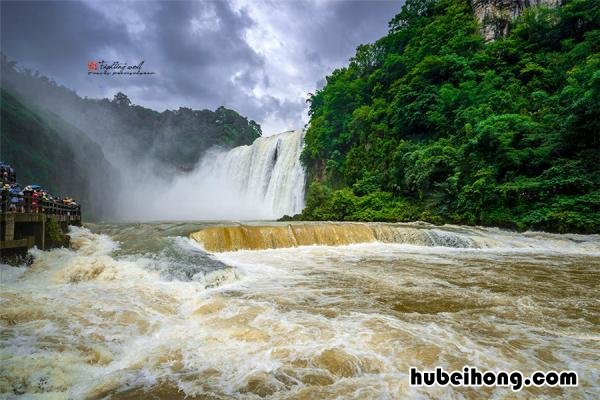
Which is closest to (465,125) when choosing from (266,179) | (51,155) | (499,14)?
(499,14)

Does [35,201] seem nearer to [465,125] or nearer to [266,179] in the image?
[465,125]

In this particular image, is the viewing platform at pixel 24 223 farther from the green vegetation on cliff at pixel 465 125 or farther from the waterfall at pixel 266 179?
the waterfall at pixel 266 179

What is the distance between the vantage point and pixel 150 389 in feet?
9.31

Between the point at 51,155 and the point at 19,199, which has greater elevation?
the point at 51,155

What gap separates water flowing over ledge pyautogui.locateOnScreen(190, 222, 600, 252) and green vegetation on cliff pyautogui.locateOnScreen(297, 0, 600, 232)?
90.2 inches

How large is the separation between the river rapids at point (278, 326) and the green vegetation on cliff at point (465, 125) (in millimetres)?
8420

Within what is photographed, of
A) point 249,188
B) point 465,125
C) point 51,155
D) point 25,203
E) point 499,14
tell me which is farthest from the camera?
point 249,188

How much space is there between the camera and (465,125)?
752 inches

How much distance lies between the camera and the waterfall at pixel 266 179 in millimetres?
29906

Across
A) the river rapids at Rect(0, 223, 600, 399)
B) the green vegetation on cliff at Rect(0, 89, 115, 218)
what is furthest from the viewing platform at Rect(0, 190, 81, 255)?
the green vegetation on cliff at Rect(0, 89, 115, 218)

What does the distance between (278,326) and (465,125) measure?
19.2 m

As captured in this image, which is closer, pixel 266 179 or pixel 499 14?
pixel 499 14

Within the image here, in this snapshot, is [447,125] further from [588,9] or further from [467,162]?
[588,9]

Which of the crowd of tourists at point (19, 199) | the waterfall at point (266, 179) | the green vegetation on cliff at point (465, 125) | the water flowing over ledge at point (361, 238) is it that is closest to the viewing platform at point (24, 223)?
the crowd of tourists at point (19, 199)
